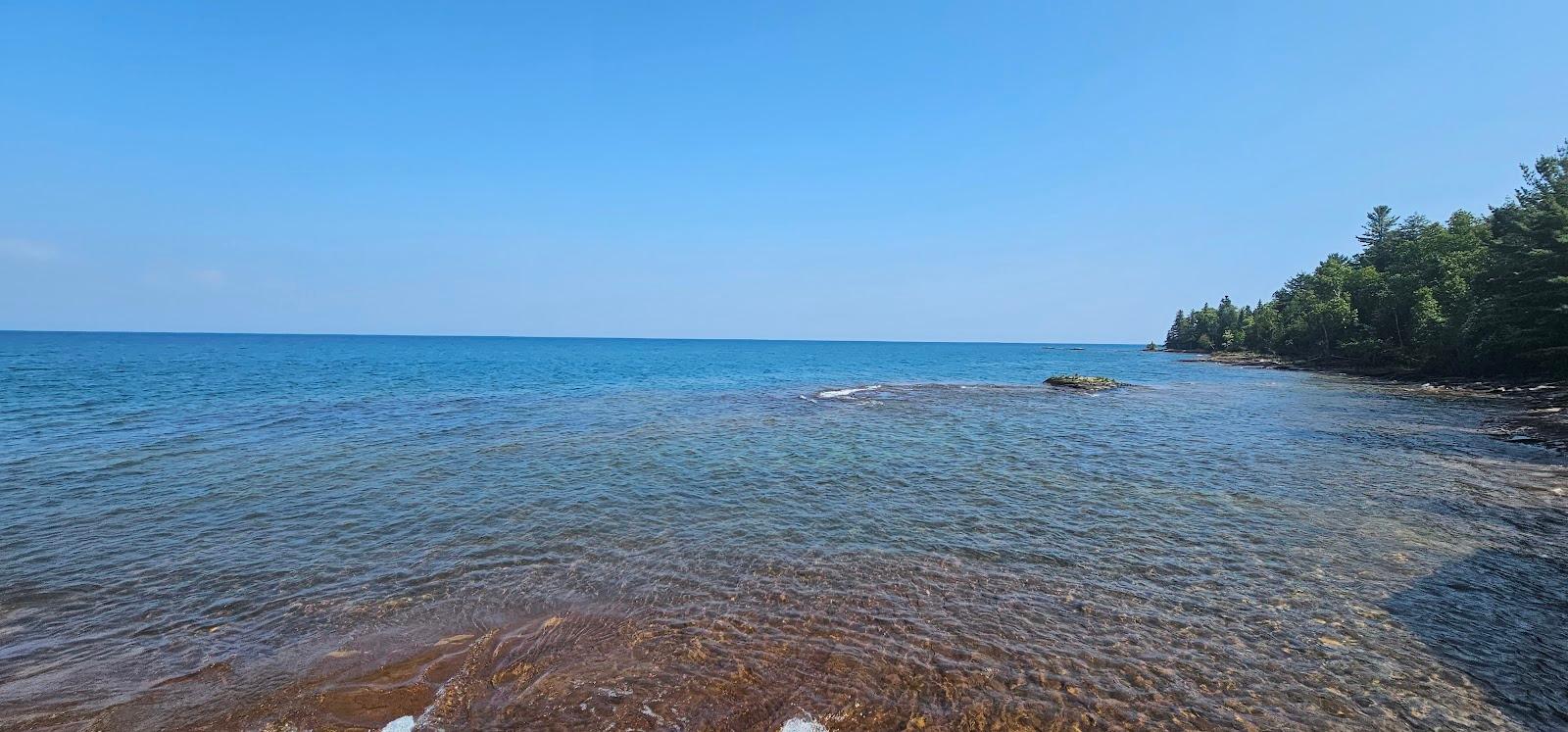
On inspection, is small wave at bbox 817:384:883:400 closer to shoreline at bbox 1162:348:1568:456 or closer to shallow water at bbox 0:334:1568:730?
shallow water at bbox 0:334:1568:730

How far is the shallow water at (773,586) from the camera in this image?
6.41 m

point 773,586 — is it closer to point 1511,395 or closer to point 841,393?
point 841,393

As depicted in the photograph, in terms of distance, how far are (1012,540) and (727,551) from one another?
5.77 m

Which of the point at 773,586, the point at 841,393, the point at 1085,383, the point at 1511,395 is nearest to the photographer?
the point at 773,586

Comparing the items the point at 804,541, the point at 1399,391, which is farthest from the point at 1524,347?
the point at 804,541

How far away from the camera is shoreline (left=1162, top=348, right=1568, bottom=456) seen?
24391 millimetres

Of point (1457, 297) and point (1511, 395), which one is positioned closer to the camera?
point (1511, 395)

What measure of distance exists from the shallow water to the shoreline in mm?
6056

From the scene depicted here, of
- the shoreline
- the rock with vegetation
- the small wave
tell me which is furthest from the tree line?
the small wave

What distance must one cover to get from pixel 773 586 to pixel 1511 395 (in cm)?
6028

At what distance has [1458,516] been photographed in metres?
13.3

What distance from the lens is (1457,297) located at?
5303cm

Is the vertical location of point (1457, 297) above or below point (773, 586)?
above

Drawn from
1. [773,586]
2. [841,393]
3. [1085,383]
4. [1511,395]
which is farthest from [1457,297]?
[773,586]
